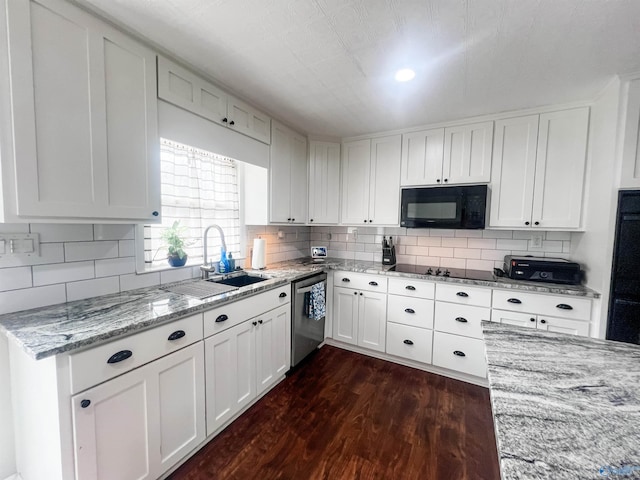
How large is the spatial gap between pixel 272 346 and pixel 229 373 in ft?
1.49

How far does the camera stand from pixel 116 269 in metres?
1.66

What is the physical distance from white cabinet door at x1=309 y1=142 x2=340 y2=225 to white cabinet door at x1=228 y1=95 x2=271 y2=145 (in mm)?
761

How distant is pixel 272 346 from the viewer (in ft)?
7.07

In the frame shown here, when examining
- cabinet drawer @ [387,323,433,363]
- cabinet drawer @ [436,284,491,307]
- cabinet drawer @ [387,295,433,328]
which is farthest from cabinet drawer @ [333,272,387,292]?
cabinet drawer @ [436,284,491,307]

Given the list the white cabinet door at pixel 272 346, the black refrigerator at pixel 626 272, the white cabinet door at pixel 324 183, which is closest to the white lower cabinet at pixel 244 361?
the white cabinet door at pixel 272 346

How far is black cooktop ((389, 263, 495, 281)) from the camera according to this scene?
243cm

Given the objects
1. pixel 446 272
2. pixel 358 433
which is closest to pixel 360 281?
pixel 446 272

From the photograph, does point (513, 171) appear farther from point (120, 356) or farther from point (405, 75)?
point (120, 356)

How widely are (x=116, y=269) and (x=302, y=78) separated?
5.76ft

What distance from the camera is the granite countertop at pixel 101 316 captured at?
1026mm

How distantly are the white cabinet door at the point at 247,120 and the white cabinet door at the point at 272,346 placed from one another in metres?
1.50

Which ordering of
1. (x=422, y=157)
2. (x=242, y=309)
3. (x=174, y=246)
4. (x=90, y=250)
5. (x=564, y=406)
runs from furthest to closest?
1. (x=422, y=157)
2. (x=174, y=246)
3. (x=242, y=309)
4. (x=90, y=250)
5. (x=564, y=406)

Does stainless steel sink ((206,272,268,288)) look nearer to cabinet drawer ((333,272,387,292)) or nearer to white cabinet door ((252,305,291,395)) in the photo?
white cabinet door ((252,305,291,395))

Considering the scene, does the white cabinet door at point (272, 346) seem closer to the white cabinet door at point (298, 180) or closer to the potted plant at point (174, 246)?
the potted plant at point (174, 246)
